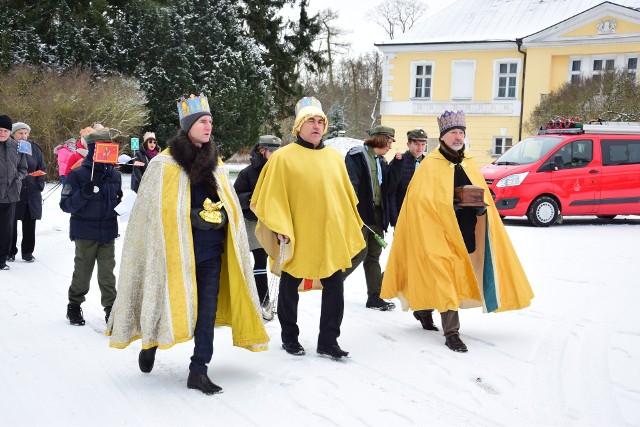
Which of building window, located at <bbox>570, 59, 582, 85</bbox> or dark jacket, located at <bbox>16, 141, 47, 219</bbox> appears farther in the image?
building window, located at <bbox>570, 59, 582, 85</bbox>

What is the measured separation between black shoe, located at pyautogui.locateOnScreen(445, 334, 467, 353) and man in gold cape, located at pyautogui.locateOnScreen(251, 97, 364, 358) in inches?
37.8

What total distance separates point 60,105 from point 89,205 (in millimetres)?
16936

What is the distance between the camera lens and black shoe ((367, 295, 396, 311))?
25.5ft

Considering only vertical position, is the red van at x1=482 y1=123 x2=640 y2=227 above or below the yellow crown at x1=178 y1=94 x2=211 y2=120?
below

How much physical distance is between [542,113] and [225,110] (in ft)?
42.7

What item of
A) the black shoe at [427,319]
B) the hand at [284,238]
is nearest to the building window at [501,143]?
the black shoe at [427,319]

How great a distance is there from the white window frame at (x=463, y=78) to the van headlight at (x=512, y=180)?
1850 cm

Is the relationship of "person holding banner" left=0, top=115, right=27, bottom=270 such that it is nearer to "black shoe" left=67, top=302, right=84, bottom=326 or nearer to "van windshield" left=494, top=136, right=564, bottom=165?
"black shoe" left=67, top=302, right=84, bottom=326

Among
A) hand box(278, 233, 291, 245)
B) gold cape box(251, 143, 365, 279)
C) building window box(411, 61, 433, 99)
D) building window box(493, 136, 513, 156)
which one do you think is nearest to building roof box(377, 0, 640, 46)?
building window box(411, 61, 433, 99)

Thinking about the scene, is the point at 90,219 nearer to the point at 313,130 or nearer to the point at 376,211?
the point at 313,130

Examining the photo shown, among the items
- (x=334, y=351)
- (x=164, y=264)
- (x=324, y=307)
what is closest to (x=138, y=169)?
(x=324, y=307)

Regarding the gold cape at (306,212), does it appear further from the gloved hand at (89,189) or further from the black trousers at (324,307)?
the gloved hand at (89,189)

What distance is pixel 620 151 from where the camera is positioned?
1582cm

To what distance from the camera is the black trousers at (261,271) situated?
746 cm
